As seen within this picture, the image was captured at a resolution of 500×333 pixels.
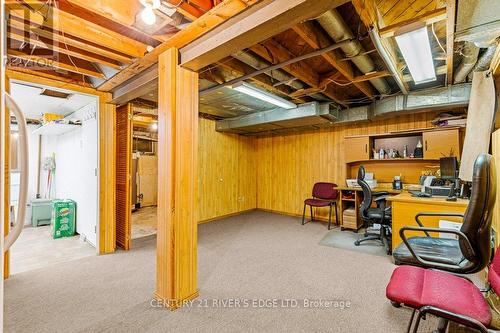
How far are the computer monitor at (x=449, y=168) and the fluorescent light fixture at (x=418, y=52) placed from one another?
3.79 ft

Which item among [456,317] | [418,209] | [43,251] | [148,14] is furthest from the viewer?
[43,251]

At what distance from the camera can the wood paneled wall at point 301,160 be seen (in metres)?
4.84

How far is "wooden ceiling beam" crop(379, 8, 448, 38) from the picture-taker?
1.81 metres

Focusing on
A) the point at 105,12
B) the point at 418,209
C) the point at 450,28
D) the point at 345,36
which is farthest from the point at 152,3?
the point at 418,209

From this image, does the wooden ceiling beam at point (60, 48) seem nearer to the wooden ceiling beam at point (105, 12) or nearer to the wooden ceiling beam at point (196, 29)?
the wooden ceiling beam at point (196, 29)

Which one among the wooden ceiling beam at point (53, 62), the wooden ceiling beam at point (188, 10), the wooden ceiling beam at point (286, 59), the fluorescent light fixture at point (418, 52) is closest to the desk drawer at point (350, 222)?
the wooden ceiling beam at point (286, 59)

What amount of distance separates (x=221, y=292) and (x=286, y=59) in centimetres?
252

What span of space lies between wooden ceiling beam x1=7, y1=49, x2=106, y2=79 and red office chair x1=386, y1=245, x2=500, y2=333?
3.57m

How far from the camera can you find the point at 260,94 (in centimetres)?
354

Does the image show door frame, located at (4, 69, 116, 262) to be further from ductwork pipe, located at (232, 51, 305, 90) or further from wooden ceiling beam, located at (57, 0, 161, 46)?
ductwork pipe, located at (232, 51, 305, 90)

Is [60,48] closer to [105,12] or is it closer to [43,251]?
[105,12]

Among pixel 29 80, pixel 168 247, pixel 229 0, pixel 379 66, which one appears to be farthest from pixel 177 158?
pixel 379 66

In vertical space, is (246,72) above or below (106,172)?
above

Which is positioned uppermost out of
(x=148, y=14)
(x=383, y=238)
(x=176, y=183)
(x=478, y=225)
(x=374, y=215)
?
(x=148, y=14)
